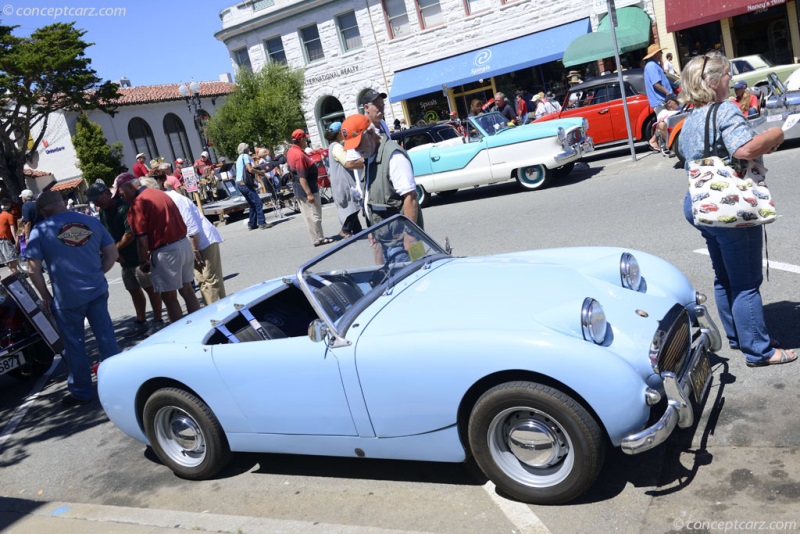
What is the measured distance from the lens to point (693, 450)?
12.3 ft

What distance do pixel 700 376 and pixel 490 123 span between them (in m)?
10.6

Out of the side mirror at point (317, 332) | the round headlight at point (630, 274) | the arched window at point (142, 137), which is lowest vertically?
the round headlight at point (630, 274)

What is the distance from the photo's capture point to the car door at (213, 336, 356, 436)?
12.6ft

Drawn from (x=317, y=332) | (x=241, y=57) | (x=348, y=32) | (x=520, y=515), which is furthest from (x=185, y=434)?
(x=241, y=57)

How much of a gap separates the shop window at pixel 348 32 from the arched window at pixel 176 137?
1935 cm

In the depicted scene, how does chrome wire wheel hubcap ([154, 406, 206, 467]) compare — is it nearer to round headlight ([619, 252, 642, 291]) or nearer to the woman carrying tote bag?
round headlight ([619, 252, 642, 291])

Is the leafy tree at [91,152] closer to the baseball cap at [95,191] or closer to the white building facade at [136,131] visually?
the white building facade at [136,131]

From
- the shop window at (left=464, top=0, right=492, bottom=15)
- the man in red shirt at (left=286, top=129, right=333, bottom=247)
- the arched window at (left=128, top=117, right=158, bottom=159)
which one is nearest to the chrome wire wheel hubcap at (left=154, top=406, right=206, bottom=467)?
the man in red shirt at (left=286, top=129, right=333, bottom=247)

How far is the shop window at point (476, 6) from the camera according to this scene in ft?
91.0

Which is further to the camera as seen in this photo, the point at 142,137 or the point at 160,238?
the point at 142,137

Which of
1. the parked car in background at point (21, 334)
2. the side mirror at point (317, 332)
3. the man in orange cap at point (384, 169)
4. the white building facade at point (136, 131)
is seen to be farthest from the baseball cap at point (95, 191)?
the white building facade at point (136, 131)

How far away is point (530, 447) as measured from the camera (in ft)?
11.3

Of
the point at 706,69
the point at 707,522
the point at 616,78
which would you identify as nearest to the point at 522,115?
the point at 616,78

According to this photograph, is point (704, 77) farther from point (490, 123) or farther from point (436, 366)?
point (490, 123)
